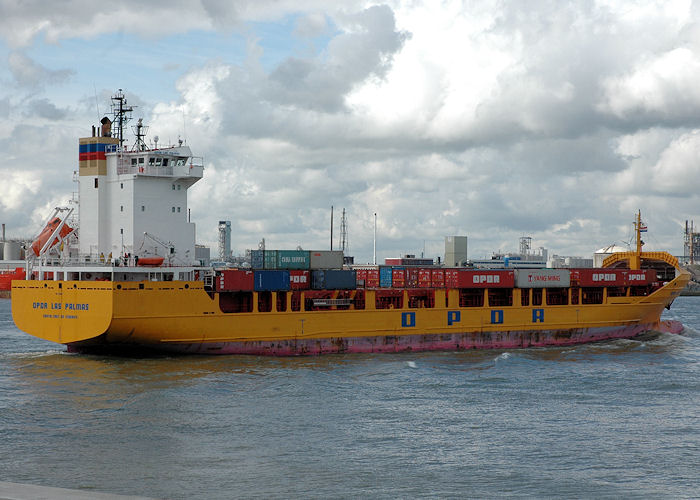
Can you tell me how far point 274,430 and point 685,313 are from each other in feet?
210

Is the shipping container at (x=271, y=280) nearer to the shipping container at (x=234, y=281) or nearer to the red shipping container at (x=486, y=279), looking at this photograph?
the shipping container at (x=234, y=281)

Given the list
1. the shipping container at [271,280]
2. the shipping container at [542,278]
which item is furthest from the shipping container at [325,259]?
the shipping container at [542,278]

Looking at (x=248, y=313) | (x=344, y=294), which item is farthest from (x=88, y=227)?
(x=344, y=294)

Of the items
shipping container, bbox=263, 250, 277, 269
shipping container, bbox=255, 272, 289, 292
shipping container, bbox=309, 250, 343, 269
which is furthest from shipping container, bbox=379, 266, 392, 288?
shipping container, bbox=255, 272, 289, 292

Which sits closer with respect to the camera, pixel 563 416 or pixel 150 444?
pixel 150 444

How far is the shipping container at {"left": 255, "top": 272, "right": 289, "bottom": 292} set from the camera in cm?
3628

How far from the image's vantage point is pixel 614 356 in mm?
40062

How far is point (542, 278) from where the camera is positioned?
142 feet

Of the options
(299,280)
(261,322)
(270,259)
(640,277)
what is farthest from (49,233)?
(640,277)

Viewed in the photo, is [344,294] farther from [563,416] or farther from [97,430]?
[97,430]

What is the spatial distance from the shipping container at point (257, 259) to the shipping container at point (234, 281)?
10.6 feet

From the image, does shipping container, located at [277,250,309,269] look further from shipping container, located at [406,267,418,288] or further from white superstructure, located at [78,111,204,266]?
shipping container, located at [406,267,418,288]

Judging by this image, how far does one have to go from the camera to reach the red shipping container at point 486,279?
41.2 m

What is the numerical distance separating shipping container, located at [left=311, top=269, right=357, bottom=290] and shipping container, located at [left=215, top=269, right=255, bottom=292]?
3.60m
